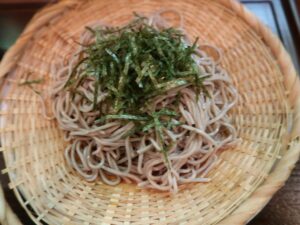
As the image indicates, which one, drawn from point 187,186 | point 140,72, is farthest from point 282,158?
point 140,72

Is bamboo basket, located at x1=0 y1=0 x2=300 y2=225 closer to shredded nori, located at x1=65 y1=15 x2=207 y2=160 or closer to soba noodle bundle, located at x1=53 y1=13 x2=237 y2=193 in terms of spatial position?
soba noodle bundle, located at x1=53 y1=13 x2=237 y2=193

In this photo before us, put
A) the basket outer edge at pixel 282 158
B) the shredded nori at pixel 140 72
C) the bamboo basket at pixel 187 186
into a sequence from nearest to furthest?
the basket outer edge at pixel 282 158
the bamboo basket at pixel 187 186
the shredded nori at pixel 140 72

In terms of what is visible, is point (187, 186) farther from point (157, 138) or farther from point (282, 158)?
point (282, 158)

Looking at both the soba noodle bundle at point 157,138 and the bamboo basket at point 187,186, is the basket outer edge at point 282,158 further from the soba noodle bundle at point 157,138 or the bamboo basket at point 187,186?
the soba noodle bundle at point 157,138

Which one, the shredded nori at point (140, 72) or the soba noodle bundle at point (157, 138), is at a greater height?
the shredded nori at point (140, 72)

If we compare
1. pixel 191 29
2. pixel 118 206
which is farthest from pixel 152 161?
pixel 191 29

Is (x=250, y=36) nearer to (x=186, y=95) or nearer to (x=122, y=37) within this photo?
(x=186, y=95)

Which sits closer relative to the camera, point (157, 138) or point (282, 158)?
point (282, 158)

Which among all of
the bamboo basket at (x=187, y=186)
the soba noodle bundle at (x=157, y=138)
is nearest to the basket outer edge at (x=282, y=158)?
the bamboo basket at (x=187, y=186)
